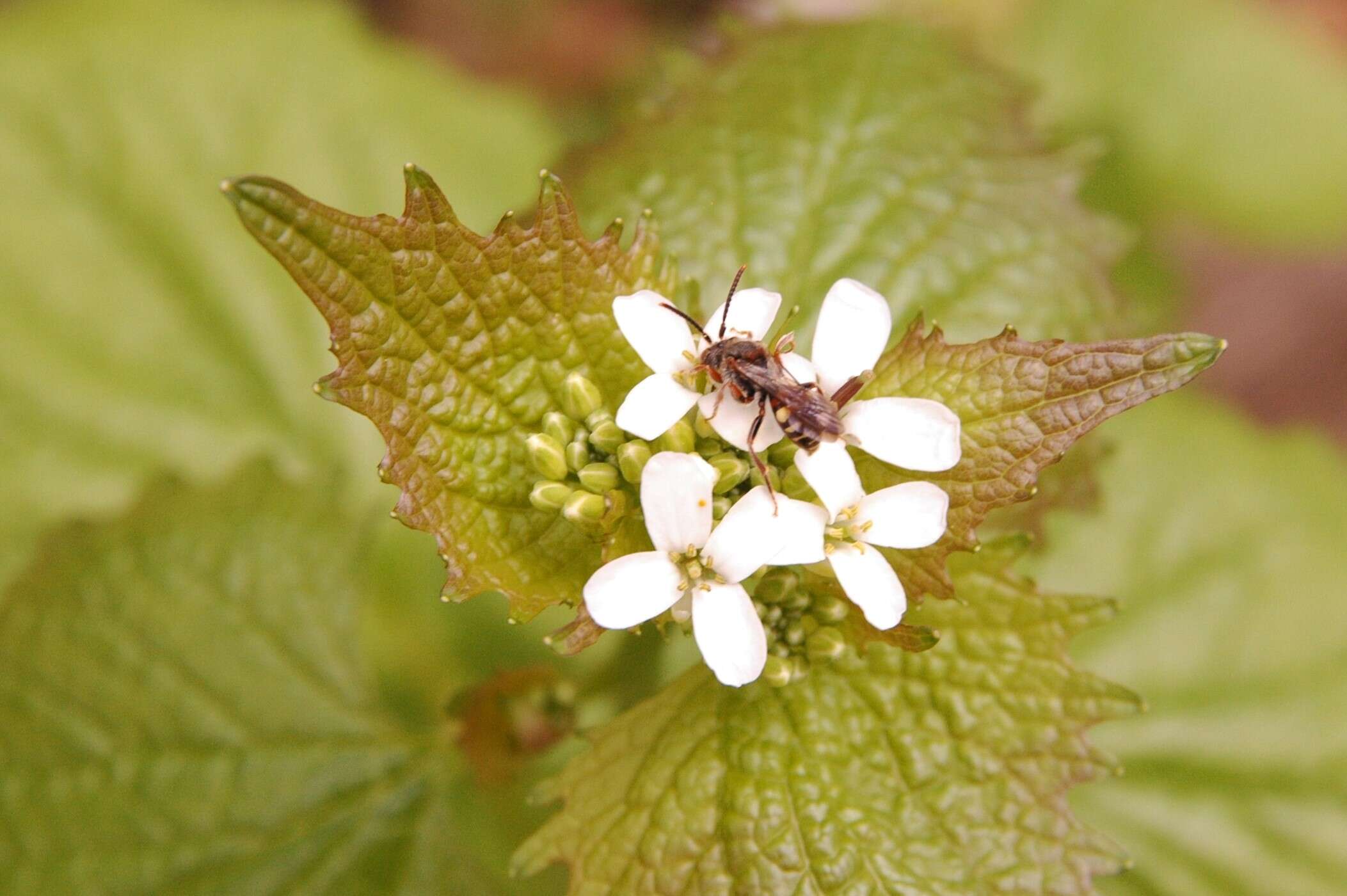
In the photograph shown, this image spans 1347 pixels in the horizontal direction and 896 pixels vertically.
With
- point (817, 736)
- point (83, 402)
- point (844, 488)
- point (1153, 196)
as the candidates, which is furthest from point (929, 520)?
point (1153, 196)

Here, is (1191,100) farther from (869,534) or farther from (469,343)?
(469,343)

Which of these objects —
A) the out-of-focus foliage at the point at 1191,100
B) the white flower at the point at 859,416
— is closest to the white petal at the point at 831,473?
the white flower at the point at 859,416

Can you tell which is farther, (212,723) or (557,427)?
(212,723)

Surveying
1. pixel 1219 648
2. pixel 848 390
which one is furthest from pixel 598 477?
pixel 1219 648

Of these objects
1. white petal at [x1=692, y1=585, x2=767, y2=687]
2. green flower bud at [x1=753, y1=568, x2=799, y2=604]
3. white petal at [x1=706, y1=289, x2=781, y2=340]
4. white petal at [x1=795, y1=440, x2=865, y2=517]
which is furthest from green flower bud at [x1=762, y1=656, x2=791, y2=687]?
white petal at [x1=706, y1=289, x2=781, y2=340]

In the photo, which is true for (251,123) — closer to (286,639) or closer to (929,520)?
(286,639)

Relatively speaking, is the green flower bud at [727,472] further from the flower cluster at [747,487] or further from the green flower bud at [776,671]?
the green flower bud at [776,671]

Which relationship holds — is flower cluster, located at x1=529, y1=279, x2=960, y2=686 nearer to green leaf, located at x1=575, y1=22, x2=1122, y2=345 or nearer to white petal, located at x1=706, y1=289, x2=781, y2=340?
white petal, located at x1=706, y1=289, x2=781, y2=340
